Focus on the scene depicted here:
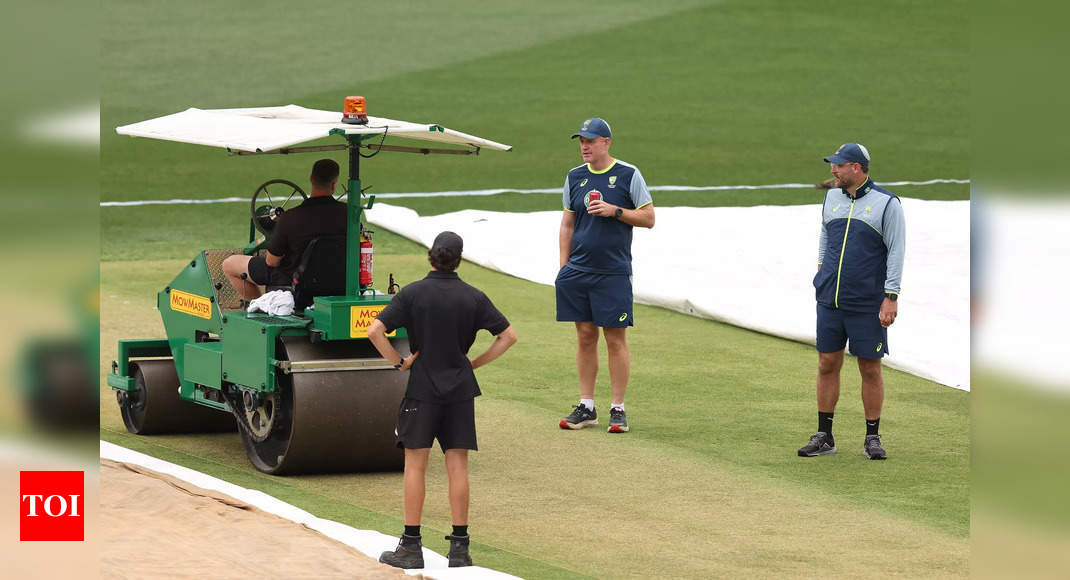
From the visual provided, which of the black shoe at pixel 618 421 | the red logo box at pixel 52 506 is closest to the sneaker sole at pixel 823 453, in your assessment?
the black shoe at pixel 618 421

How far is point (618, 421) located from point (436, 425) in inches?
121

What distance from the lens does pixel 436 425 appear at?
21.4 ft

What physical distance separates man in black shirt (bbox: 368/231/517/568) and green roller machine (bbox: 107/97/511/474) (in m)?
1.38

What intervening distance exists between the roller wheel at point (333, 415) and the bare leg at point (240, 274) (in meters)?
0.65

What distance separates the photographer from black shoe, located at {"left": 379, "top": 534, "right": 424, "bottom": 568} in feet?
20.7

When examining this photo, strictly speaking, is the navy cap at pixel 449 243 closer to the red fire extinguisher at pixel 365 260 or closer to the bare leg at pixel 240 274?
the red fire extinguisher at pixel 365 260

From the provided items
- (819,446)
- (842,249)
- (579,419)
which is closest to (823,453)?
(819,446)

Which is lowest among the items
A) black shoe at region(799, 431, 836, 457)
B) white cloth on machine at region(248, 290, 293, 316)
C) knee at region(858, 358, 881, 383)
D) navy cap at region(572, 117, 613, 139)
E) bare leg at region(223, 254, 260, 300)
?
black shoe at region(799, 431, 836, 457)

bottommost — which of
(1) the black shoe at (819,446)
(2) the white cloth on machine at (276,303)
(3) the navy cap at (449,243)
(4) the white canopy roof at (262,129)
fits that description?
(1) the black shoe at (819,446)

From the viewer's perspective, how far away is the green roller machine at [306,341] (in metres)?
7.93

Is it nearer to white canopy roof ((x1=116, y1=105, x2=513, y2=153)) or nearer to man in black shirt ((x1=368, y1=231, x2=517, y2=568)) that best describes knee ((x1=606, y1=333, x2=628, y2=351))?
white canopy roof ((x1=116, y1=105, x2=513, y2=153))

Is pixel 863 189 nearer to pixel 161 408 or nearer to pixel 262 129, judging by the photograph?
pixel 262 129

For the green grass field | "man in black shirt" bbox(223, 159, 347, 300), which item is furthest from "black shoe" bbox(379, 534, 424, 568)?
"man in black shirt" bbox(223, 159, 347, 300)

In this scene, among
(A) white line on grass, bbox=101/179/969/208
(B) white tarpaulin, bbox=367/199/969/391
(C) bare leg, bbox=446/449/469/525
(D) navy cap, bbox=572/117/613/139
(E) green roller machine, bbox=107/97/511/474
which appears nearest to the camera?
(C) bare leg, bbox=446/449/469/525
